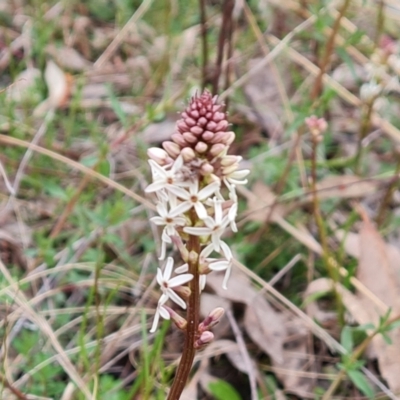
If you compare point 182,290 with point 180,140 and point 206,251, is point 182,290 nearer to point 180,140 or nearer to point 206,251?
point 206,251

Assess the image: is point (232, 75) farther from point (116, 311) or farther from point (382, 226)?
point (116, 311)

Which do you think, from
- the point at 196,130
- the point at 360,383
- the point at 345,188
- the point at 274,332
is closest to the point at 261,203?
the point at 345,188

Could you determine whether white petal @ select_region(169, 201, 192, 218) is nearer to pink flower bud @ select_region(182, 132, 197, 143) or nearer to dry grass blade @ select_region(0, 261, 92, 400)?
pink flower bud @ select_region(182, 132, 197, 143)

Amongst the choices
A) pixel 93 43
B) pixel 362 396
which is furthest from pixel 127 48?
pixel 362 396

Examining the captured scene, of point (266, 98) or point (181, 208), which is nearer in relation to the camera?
point (181, 208)

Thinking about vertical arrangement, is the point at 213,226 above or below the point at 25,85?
below

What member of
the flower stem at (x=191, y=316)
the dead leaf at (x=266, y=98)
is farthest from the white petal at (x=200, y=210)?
the dead leaf at (x=266, y=98)

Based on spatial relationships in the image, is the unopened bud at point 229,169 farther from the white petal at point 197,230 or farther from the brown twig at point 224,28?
the brown twig at point 224,28
